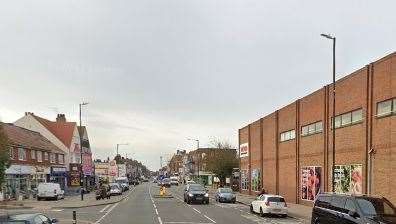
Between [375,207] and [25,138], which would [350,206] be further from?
[25,138]

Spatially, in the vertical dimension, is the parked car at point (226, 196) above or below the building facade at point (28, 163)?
below

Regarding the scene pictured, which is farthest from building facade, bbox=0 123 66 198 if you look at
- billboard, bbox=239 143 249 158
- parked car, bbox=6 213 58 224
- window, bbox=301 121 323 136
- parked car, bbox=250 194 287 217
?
parked car, bbox=6 213 58 224

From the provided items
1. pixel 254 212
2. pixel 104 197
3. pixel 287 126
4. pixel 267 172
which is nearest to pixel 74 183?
pixel 104 197

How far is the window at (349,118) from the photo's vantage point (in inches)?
1428

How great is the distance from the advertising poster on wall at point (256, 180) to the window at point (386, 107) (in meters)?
32.5

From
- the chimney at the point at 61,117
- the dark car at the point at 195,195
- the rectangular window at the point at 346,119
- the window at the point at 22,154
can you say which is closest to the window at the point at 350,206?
the rectangular window at the point at 346,119

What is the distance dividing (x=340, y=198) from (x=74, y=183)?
6971 centimetres

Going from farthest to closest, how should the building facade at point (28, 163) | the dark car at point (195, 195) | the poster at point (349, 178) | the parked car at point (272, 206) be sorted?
the building facade at point (28, 163) → the dark car at point (195, 195) → the poster at point (349, 178) → the parked car at point (272, 206)

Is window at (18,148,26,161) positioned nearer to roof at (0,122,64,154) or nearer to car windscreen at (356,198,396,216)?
roof at (0,122,64,154)

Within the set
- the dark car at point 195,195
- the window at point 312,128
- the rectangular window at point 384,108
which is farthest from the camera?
the dark car at point 195,195

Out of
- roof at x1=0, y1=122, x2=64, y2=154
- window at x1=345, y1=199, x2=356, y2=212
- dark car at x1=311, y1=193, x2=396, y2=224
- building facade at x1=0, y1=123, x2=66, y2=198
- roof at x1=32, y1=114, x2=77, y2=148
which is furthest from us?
roof at x1=32, y1=114, x2=77, y2=148

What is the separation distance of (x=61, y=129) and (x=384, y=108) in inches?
2547

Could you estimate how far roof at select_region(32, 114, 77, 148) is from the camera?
8538 centimetres

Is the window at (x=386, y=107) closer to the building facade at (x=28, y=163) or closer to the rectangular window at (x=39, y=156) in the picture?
the building facade at (x=28, y=163)
